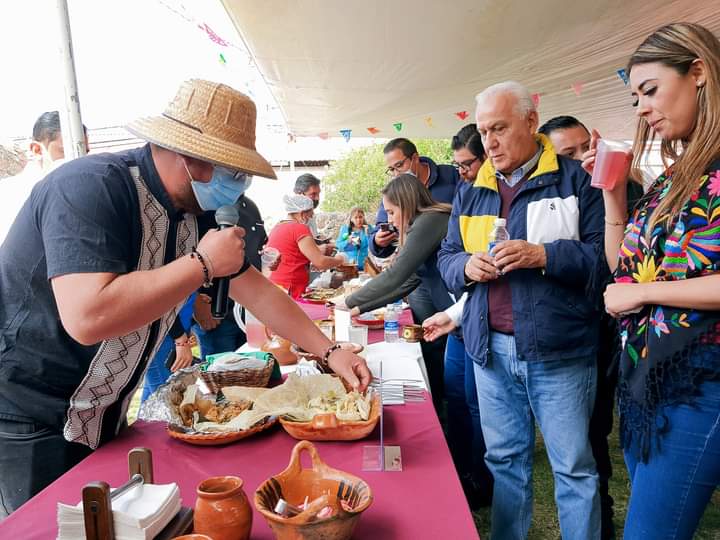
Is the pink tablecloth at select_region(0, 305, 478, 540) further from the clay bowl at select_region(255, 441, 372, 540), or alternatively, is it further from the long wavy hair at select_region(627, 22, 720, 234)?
the long wavy hair at select_region(627, 22, 720, 234)

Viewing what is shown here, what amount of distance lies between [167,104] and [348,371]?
0.88 m

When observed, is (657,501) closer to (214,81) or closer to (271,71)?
(214,81)

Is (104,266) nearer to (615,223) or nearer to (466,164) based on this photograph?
(615,223)

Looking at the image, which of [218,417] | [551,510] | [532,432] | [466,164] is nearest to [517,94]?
[532,432]

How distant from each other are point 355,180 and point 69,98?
44.1 feet

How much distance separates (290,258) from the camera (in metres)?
3.92

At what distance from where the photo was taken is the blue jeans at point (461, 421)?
8.05 ft

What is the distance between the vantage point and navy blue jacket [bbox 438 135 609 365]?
1.59 m

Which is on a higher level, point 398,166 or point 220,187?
point 398,166

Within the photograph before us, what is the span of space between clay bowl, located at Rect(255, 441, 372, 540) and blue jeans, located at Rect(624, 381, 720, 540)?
74 cm

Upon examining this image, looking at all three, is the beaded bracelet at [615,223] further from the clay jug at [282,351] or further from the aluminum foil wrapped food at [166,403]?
the aluminum foil wrapped food at [166,403]

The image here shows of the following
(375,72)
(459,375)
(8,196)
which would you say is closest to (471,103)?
(375,72)

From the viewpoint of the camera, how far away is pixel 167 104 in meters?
1.24

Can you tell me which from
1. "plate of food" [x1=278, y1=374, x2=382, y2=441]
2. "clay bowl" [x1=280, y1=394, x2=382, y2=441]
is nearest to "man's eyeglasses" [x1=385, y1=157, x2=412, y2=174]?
"plate of food" [x1=278, y1=374, x2=382, y2=441]
